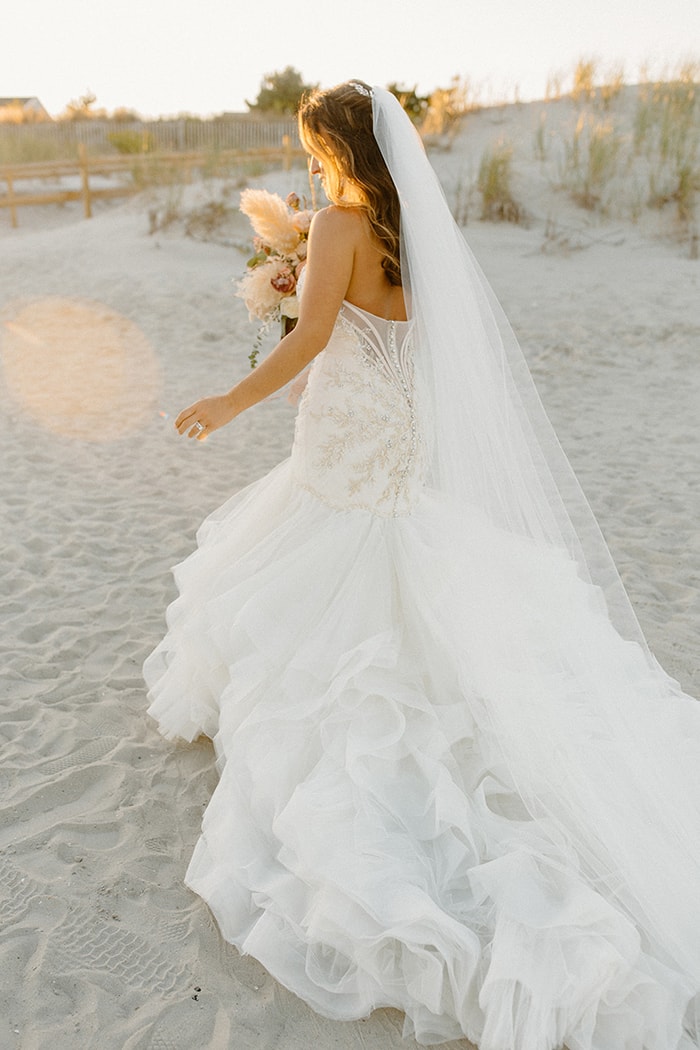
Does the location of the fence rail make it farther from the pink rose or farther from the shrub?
the pink rose

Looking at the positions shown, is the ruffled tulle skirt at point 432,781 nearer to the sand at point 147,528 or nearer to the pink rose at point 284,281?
the sand at point 147,528

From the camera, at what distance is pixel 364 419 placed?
294 cm

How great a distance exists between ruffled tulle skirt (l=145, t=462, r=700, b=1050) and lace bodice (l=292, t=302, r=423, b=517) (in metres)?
0.09

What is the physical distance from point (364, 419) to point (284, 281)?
68 cm

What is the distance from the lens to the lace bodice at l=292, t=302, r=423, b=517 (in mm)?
2873

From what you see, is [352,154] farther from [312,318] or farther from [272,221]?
[272,221]

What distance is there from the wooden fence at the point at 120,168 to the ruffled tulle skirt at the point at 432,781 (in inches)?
579

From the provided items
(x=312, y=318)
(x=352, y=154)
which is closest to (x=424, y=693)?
(x=312, y=318)

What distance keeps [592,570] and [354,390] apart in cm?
107

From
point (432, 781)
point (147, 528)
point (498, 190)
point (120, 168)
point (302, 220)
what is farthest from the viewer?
point (120, 168)

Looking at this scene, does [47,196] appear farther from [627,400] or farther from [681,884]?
[681,884]

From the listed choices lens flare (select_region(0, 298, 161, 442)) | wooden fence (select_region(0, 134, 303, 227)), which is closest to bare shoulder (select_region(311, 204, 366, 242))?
lens flare (select_region(0, 298, 161, 442))

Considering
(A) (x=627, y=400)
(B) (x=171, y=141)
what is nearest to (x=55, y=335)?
(A) (x=627, y=400)

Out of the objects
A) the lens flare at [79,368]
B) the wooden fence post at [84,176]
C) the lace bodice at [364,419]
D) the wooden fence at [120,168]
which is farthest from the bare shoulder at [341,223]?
the wooden fence post at [84,176]
